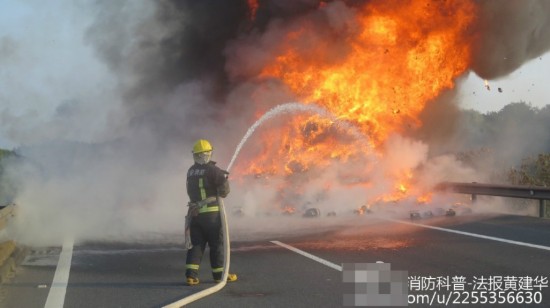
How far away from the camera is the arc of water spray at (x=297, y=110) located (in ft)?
58.0

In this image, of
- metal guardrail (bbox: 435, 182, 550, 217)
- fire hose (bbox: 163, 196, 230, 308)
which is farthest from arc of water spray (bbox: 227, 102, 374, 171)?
fire hose (bbox: 163, 196, 230, 308)

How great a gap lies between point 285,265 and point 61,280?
9.77ft

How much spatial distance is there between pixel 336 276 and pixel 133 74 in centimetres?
1276

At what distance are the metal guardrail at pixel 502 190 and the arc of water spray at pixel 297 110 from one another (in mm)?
2742

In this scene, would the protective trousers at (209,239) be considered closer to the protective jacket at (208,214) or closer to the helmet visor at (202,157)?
the protective jacket at (208,214)

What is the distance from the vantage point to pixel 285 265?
28.8ft

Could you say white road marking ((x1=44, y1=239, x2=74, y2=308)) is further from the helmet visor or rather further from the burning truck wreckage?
the burning truck wreckage

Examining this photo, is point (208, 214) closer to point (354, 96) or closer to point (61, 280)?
point (61, 280)

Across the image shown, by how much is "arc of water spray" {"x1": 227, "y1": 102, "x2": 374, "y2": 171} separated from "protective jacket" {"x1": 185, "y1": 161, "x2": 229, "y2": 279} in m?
9.61

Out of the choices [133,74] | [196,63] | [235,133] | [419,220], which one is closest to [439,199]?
[419,220]

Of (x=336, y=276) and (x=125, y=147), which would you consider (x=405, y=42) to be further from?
(x=336, y=276)

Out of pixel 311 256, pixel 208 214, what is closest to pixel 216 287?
pixel 208 214

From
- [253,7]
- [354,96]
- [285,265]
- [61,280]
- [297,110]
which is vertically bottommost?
[61,280]

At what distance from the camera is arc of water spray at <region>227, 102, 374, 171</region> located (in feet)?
58.0
